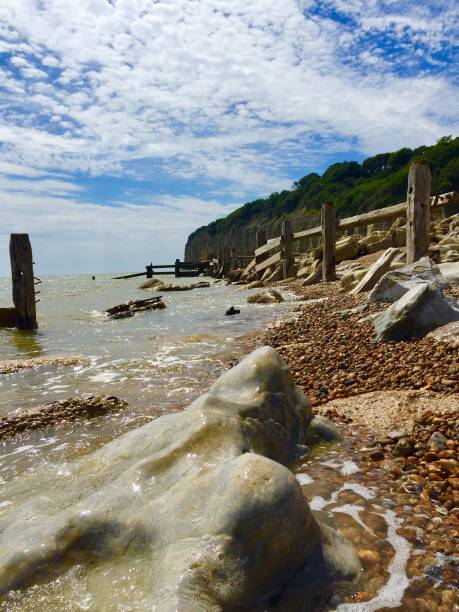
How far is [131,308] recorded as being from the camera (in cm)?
1327

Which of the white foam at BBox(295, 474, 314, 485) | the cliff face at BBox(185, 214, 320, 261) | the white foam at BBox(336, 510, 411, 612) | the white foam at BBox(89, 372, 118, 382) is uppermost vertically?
the cliff face at BBox(185, 214, 320, 261)

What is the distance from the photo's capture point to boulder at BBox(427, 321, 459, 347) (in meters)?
4.75

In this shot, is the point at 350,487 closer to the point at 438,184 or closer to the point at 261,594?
the point at 261,594

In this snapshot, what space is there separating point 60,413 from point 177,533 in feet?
8.65

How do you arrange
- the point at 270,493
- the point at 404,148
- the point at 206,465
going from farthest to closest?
the point at 404,148 → the point at 206,465 → the point at 270,493

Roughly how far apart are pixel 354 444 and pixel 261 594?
64.4 inches

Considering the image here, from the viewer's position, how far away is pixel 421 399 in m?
3.64

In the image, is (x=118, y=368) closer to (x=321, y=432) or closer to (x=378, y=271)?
(x=321, y=432)

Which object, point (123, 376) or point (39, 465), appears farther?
point (123, 376)

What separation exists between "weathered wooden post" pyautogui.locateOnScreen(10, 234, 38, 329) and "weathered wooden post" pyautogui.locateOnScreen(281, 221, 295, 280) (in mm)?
9980

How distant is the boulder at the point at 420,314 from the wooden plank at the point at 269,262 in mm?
14530

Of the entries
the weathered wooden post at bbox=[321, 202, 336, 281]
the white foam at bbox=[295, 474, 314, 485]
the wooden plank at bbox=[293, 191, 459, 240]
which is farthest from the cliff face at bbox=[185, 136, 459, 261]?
the white foam at bbox=[295, 474, 314, 485]

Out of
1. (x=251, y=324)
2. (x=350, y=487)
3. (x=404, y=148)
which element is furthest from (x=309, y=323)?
(x=404, y=148)

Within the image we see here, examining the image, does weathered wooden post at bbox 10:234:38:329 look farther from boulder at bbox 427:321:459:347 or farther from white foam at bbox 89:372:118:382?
boulder at bbox 427:321:459:347
